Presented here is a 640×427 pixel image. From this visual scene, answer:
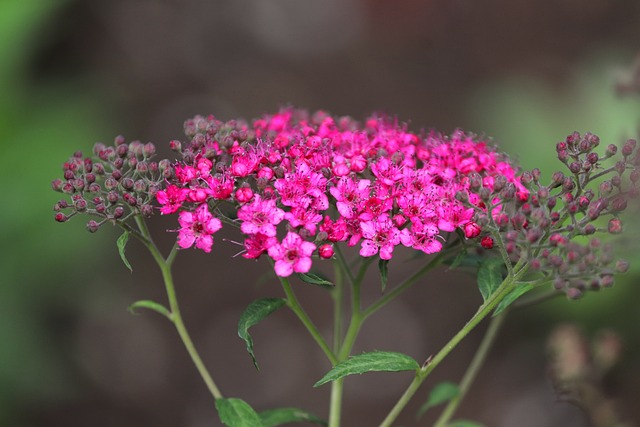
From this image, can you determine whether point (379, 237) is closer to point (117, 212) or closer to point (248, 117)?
point (117, 212)

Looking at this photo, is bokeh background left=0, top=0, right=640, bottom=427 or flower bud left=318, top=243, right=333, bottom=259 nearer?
flower bud left=318, top=243, right=333, bottom=259

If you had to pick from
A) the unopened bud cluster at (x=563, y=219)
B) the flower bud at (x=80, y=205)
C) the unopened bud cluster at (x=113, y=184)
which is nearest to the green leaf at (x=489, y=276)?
the unopened bud cluster at (x=563, y=219)

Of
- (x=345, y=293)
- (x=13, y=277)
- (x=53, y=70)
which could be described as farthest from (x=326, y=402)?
(x=53, y=70)

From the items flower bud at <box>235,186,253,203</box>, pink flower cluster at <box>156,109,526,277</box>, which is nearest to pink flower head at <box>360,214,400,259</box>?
pink flower cluster at <box>156,109,526,277</box>

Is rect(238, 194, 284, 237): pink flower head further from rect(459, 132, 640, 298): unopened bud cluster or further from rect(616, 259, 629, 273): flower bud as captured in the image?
rect(616, 259, 629, 273): flower bud

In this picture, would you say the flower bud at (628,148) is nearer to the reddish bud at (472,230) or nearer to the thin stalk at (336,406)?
the reddish bud at (472,230)

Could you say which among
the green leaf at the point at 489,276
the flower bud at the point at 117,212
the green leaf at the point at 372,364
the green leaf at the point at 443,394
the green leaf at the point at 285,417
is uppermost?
the flower bud at the point at 117,212
